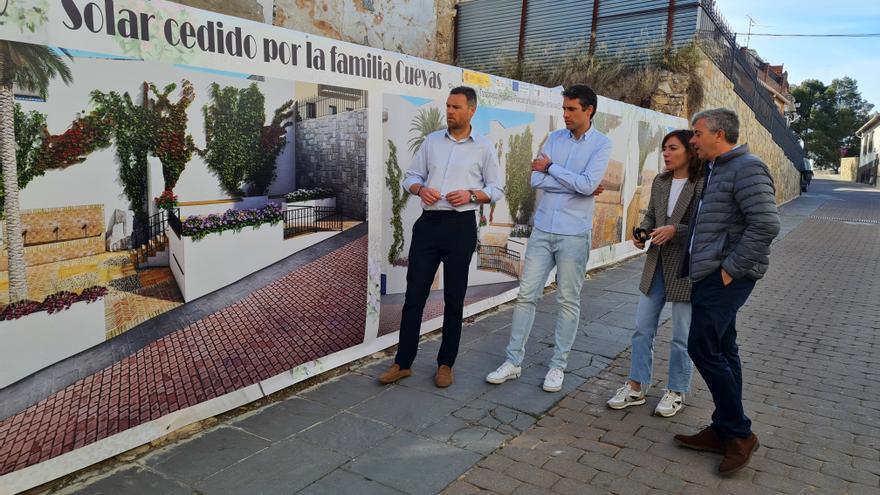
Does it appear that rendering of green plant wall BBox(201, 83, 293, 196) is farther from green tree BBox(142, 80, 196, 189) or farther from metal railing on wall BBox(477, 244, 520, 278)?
metal railing on wall BBox(477, 244, 520, 278)

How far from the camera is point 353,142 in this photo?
442 centimetres

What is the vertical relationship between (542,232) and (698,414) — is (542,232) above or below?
above

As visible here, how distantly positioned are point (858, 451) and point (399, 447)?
8.47ft

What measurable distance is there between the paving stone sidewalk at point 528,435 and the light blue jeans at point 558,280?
0.34m

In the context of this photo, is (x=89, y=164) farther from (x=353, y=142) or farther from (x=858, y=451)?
(x=858, y=451)

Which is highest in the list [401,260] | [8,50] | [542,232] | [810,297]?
[8,50]

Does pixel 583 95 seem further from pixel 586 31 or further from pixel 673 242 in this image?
pixel 586 31

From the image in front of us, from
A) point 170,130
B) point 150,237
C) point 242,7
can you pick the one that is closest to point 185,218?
point 150,237

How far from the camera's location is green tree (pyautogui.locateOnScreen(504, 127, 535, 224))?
21.9ft

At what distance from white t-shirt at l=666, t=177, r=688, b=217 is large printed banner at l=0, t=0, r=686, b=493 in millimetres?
2089

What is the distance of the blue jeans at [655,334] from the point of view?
3828mm

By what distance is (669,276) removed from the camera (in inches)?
150

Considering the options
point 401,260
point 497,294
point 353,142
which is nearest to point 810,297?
point 497,294

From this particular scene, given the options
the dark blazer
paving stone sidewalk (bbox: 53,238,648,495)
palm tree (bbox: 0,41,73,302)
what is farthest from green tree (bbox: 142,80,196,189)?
the dark blazer
